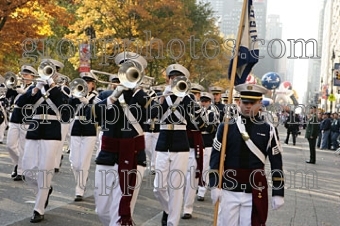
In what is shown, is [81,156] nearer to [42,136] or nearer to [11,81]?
[11,81]

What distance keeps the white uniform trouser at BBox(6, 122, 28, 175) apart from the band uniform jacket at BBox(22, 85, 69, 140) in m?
3.17

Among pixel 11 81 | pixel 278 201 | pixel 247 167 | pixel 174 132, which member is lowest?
pixel 278 201

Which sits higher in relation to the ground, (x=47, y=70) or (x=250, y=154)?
(x=47, y=70)

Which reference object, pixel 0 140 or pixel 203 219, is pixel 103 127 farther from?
pixel 0 140

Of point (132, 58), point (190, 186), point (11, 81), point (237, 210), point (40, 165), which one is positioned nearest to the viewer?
point (237, 210)

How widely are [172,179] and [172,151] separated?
15.6 inches

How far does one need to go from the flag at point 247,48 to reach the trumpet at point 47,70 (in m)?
2.87

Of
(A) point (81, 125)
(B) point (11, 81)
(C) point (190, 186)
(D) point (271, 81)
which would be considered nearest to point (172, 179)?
(C) point (190, 186)

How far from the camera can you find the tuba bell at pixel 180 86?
789 centimetres

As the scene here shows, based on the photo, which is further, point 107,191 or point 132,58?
point 132,58

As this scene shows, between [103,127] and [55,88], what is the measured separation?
6.50ft

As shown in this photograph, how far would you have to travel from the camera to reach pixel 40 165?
833 centimetres

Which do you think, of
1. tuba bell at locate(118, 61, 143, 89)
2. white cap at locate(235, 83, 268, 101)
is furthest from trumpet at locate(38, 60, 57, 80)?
white cap at locate(235, 83, 268, 101)

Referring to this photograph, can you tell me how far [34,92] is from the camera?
8508 mm
